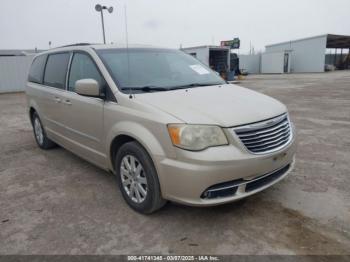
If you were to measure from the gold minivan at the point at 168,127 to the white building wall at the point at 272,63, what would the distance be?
33910mm

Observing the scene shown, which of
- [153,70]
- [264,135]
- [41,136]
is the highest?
[153,70]

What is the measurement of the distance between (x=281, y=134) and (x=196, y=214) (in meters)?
1.15

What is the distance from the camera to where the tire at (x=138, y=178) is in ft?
8.73

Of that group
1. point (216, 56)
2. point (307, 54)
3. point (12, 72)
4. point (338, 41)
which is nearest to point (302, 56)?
point (307, 54)

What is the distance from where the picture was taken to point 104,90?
3141 millimetres

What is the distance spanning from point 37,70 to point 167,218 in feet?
12.4

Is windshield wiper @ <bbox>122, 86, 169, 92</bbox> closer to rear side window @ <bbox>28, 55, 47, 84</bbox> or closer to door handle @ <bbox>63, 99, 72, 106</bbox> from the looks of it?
door handle @ <bbox>63, 99, 72, 106</bbox>

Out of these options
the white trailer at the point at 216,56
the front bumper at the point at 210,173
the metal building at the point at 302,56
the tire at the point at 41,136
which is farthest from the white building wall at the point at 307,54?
the front bumper at the point at 210,173

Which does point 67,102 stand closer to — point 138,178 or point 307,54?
point 138,178

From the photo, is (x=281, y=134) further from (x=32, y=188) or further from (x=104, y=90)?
(x=32, y=188)

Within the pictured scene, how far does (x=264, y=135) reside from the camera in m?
2.63

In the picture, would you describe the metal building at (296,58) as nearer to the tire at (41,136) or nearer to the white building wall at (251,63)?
the white building wall at (251,63)

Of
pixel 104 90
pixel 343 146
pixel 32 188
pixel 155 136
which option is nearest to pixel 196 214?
pixel 155 136

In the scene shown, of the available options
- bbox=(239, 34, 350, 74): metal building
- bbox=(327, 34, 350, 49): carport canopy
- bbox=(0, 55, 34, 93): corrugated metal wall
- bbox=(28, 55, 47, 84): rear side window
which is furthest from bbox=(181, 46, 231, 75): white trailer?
bbox=(327, 34, 350, 49): carport canopy
